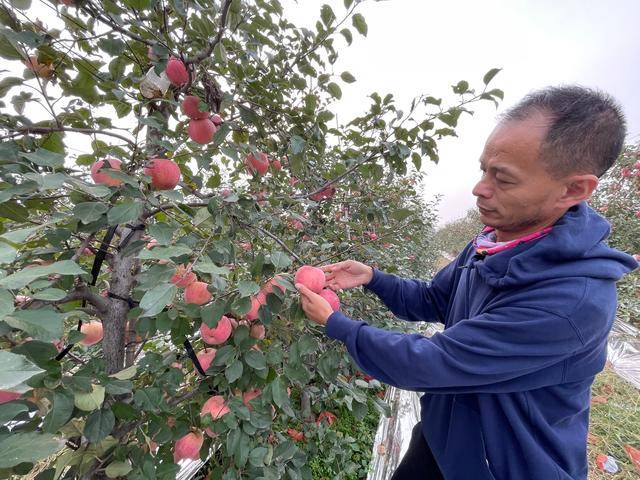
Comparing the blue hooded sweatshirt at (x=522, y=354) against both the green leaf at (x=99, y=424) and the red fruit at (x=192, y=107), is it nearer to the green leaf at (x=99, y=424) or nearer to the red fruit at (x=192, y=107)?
the green leaf at (x=99, y=424)

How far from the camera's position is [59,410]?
472 millimetres

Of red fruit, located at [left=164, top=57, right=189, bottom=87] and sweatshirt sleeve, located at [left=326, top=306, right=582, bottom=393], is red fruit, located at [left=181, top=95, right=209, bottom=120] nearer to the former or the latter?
red fruit, located at [left=164, top=57, right=189, bottom=87]

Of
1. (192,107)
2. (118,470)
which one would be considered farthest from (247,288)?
(192,107)

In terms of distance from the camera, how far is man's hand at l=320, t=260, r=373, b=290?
107 cm

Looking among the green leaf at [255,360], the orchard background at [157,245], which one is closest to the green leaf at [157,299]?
the orchard background at [157,245]

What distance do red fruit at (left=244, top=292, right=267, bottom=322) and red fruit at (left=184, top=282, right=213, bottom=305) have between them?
0.10m

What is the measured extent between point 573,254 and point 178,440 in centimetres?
102

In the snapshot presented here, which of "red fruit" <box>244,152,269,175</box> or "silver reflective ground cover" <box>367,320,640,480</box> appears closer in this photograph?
"red fruit" <box>244,152,269,175</box>

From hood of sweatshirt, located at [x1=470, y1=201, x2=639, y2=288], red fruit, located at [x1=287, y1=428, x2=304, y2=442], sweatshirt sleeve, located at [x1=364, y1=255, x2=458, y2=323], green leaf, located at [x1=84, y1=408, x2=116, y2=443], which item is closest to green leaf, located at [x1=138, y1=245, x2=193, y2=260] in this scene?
green leaf, located at [x1=84, y1=408, x2=116, y2=443]

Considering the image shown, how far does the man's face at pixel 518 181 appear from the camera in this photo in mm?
695

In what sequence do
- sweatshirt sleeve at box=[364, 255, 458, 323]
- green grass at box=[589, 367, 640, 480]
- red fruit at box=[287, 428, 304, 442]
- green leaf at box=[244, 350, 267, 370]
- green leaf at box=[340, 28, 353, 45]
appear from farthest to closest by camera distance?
green grass at box=[589, 367, 640, 480], red fruit at box=[287, 428, 304, 442], sweatshirt sleeve at box=[364, 255, 458, 323], green leaf at box=[340, 28, 353, 45], green leaf at box=[244, 350, 267, 370]

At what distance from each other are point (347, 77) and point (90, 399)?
3.28 feet

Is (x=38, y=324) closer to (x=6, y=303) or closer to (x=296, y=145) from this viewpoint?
(x=6, y=303)

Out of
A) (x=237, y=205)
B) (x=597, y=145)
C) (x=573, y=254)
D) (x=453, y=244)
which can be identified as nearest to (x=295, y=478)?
(x=237, y=205)
